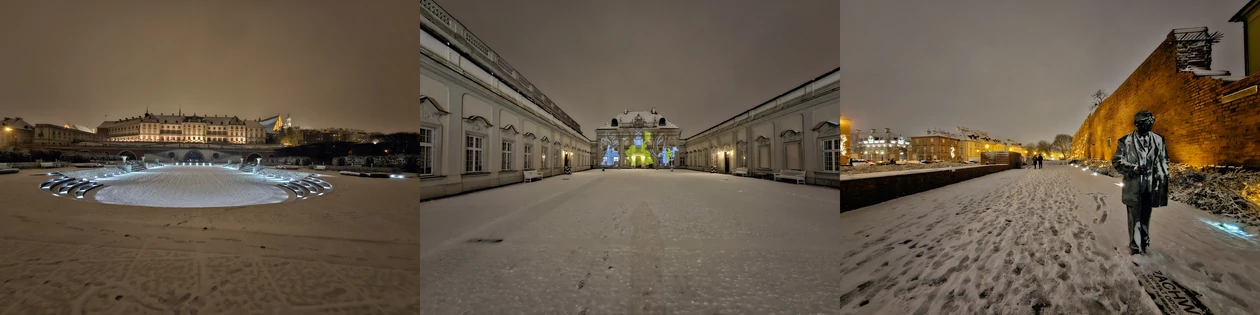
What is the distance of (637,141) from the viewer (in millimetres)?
22453

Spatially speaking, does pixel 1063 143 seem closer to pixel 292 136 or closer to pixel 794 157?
pixel 794 157

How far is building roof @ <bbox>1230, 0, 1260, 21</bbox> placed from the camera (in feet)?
9.23

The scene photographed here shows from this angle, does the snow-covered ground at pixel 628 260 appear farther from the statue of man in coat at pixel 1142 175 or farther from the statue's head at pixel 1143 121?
the statue's head at pixel 1143 121

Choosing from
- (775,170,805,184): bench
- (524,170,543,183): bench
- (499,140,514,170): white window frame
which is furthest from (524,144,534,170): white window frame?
(775,170,805,184): bench

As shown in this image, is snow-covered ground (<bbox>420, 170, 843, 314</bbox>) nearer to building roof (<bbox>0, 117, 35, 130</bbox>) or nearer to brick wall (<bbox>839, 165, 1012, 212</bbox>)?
brick wall (<bbox>839, 165, 1012, 212</bbox>)

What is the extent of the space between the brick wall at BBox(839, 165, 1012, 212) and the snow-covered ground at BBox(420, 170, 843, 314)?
0.31 metres

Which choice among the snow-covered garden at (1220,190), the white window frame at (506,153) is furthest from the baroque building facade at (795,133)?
the white window frame at (506,153)

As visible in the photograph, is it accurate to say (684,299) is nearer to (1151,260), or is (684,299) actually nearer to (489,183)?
(1151,260)

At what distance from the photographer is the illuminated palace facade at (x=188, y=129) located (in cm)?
1981

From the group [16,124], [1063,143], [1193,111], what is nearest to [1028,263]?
[1193,111]

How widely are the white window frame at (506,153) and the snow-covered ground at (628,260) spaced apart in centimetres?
208

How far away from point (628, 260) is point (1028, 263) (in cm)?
262

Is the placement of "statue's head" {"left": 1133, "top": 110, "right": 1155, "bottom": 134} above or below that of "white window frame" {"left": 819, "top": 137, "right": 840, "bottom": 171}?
above

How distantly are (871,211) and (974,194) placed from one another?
3425 mm
